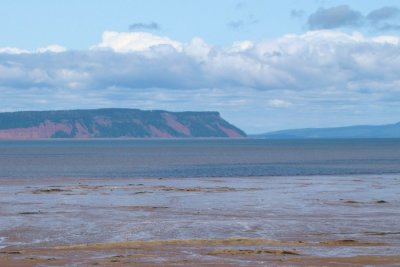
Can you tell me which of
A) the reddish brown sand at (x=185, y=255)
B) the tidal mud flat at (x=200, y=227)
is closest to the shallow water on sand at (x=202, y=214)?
the tidal mud flat at (x=200, y=227)

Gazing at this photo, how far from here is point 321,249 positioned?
84.8 ft

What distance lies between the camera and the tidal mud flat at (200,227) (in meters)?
23.8

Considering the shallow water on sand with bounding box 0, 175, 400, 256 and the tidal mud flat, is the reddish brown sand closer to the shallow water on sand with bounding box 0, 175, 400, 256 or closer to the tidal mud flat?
the tidal mud flat

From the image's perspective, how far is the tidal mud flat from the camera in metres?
23.8

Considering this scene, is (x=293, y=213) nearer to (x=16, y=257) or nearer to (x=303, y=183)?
(x=16, y=257)

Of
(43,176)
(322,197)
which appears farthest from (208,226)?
(43,176)

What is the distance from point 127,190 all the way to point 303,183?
670 inches

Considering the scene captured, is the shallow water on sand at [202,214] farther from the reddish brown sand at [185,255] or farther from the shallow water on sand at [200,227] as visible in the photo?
the reddish brown sand at [185,255]

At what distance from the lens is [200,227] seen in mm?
32406

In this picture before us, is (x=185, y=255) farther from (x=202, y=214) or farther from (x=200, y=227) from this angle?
(x=202, y=214)

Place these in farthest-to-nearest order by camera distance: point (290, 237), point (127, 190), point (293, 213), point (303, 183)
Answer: point (303, 183)
point (127, 190)
point (293, 213)
point (290, 237)

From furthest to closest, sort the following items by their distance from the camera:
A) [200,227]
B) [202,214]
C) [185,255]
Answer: [202,214] → [200,227] → [185,255]

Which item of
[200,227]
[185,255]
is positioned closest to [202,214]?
[200,227]

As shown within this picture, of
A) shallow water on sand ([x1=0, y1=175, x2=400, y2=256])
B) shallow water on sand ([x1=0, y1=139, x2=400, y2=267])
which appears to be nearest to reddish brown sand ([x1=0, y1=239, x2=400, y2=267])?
shallow water on sand ([x1=0, y1=139, x2=400, y2=267])
